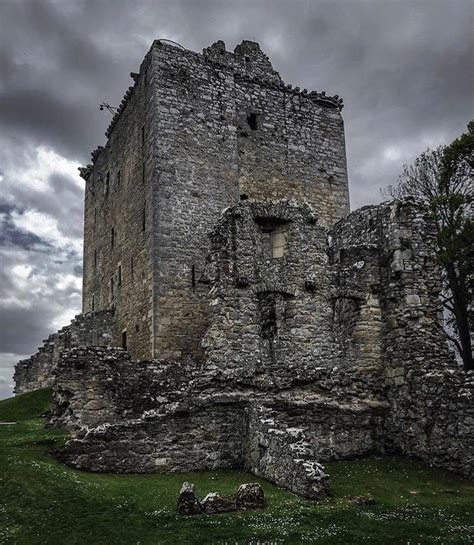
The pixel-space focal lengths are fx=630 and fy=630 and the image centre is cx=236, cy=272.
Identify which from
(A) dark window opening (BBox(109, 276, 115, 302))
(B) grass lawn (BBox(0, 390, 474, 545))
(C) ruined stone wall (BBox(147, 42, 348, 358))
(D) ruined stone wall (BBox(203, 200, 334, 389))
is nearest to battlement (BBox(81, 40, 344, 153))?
(C) ruined stone wall (BBox(147, 42, 348, 358))

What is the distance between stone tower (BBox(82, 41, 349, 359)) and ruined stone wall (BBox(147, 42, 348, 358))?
46 millimetres

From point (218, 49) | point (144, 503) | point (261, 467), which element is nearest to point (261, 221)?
point (261, 467)

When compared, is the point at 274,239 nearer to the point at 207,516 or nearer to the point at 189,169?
the point at 189,169

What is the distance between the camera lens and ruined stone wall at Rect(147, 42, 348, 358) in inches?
920

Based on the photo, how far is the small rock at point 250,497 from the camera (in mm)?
10148

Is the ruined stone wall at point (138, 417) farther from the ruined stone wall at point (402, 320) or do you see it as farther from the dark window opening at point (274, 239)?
the ruined stone wall at point (402, 320)

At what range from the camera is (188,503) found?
32.1 feet

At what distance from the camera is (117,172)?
29.6 m

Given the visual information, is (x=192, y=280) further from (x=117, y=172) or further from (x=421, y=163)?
(x=421, y=163)

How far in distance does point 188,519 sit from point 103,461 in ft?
12.8

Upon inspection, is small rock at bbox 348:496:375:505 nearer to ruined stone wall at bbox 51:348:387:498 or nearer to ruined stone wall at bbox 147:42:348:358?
ruined stone wall at bbox 51:348:387:498

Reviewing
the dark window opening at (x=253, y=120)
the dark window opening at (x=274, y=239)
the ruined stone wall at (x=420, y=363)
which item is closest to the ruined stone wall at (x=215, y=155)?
the dark window opening at (x=253, y=120)

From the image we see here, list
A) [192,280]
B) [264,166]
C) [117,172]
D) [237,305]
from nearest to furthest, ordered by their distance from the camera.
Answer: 1. [237,305]
2. [192,280]
3. [264,166]
4. [117,172]

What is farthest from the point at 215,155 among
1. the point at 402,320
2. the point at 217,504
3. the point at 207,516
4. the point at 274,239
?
the point at 207,516
